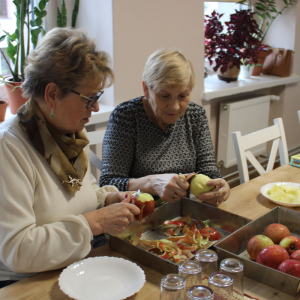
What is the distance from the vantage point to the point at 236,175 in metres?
3.72

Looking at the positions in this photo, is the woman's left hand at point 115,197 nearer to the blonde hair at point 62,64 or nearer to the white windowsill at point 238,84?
the blonde hair at point 62,64

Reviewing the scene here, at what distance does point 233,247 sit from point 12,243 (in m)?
0.63

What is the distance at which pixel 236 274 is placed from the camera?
87cm

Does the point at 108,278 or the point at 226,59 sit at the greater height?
the point at 226,59

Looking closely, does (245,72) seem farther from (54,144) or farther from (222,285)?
(222,285)

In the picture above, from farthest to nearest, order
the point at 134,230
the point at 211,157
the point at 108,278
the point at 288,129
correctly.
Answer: the point at 288,129
the point at 211,157
the point at 134,230
the point at 108,278

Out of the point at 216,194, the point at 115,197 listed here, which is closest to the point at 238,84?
the point at 216,194

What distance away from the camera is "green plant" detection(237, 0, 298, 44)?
3529 millimetres

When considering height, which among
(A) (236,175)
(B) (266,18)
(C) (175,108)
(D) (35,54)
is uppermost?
(B) (266,18)

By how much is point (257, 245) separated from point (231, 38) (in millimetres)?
2534

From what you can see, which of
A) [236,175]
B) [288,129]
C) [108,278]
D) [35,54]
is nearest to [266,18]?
[288,129]

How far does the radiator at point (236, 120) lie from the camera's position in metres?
3.26

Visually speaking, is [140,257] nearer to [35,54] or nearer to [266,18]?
[35,54]

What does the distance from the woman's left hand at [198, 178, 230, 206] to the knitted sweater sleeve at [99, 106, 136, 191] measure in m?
0.36
